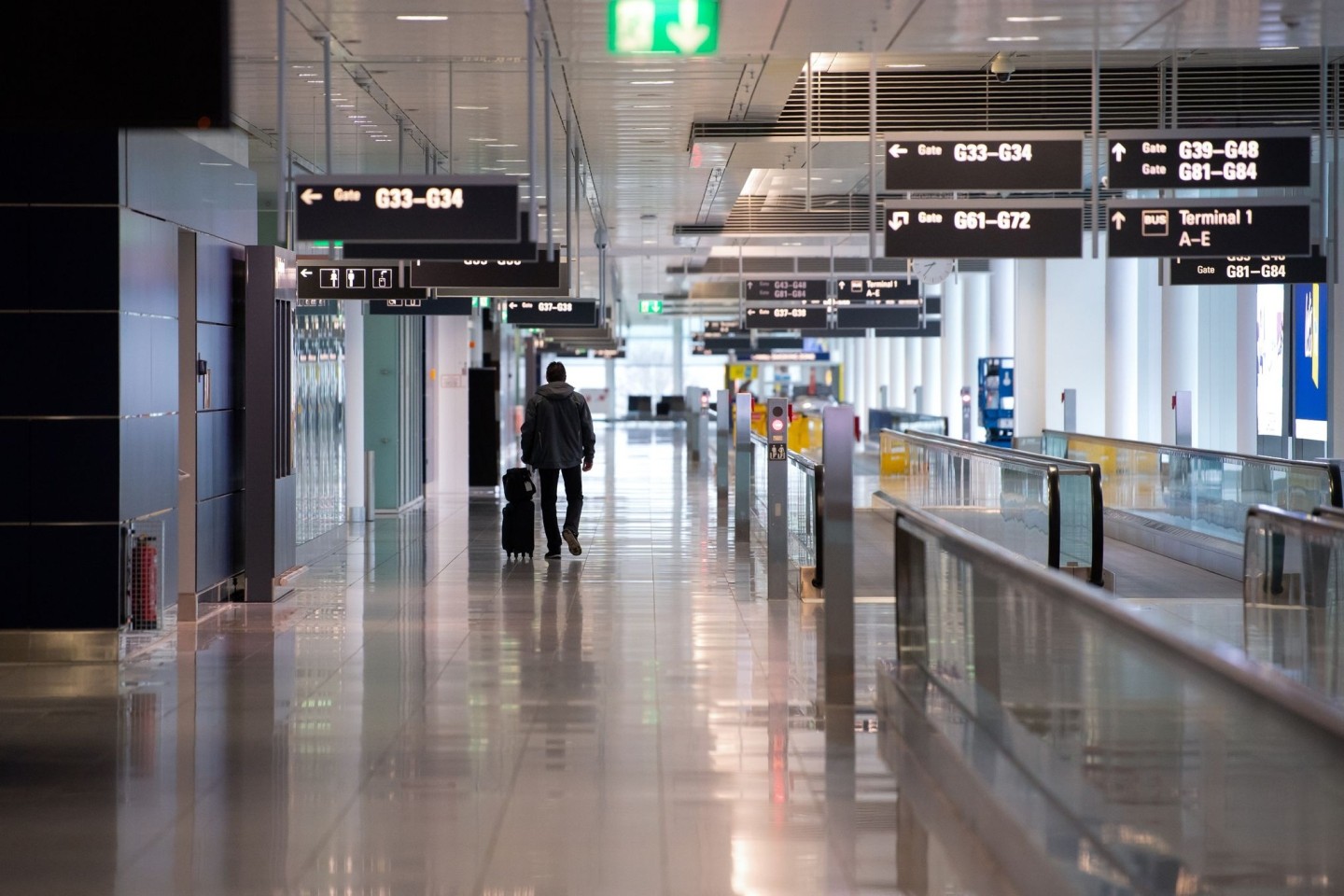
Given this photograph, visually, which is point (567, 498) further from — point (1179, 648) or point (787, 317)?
point (787, 317)

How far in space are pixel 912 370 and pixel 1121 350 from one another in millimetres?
21843

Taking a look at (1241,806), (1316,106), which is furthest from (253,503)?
(1316,106)

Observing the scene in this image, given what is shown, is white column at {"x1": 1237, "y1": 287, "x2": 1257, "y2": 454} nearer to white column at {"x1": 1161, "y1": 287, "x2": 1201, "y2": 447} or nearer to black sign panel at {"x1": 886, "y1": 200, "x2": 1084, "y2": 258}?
white column at {"x1": 1161, "y1": 287, "x2": 1201, "y2": 447}

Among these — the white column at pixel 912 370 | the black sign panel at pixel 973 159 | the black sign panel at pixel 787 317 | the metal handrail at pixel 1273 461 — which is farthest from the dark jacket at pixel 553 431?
the white column at pixel 912 370

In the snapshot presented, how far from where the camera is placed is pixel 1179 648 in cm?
328

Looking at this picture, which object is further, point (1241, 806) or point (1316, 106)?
point (1316, 106)

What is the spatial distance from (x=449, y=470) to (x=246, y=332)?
37.9 feet

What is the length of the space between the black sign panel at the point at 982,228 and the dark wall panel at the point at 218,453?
197 inches

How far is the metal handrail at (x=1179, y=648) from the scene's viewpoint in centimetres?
262

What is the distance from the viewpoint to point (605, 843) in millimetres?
4902

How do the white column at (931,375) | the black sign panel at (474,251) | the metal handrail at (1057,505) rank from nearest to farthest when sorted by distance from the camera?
the black sign panel at (474,251), the metal handrail at (1057,505), the white column at (931,375)

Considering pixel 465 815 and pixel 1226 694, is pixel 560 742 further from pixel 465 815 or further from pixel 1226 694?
pixel 1226 694

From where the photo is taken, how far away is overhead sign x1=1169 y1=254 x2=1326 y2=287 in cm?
1257

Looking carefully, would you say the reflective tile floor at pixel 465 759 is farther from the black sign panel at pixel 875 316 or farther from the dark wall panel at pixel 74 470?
the black sign panel at pixel 875 316
